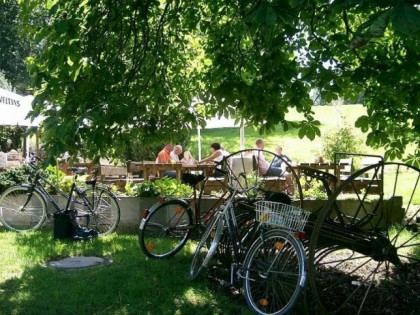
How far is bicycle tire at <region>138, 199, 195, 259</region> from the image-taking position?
6.20m

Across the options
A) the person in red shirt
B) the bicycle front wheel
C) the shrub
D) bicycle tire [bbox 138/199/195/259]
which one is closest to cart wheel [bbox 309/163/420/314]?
the shrub

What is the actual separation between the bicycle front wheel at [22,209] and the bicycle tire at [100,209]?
1.93 ft

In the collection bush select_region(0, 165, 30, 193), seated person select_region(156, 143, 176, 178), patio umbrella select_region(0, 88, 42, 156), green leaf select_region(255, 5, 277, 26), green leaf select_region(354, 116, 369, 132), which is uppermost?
patio umbrella select_region(0, 88, 42, 156)

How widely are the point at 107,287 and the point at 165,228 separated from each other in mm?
1348

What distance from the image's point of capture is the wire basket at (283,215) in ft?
13.7

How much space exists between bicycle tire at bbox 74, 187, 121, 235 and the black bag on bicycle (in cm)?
55

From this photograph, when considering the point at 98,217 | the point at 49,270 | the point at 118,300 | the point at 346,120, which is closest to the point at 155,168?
the point at 98,217

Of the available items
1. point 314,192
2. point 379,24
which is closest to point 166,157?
point 314,192

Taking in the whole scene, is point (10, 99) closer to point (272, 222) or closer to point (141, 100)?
point (141, 100)

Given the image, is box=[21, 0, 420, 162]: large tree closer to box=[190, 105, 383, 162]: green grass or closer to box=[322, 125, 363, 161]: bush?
box=[322, 125, 363, 161]: bush

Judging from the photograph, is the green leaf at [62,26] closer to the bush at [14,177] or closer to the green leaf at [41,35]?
the green leaf at [41,35]

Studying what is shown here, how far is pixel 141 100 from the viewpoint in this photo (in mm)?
6363

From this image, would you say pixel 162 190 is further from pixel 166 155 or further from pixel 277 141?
pixel 277 141

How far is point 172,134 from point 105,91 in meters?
2.08
